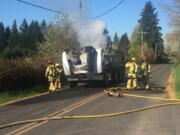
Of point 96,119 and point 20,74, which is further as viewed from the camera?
point 20,74

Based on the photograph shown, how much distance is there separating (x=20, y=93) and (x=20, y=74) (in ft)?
5.83

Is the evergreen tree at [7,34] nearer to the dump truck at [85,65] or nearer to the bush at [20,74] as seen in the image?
the bush at [20,74]

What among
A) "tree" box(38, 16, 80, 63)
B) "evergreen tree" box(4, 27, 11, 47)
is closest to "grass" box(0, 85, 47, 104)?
"tree" box(38, 16, 80, 63)

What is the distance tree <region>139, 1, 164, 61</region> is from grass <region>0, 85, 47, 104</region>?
3557 inches

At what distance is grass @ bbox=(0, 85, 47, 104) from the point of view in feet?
67.3

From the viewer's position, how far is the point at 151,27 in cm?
11819

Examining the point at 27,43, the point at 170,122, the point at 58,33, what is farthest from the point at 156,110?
the point at 27,43

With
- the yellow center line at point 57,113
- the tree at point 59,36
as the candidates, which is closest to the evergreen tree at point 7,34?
the tree at point 59,36

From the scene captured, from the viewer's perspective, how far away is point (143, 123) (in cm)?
1199

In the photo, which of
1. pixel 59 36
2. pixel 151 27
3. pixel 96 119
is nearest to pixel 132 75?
pixel 96 119

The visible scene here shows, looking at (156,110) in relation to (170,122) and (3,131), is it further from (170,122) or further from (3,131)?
(3,131)

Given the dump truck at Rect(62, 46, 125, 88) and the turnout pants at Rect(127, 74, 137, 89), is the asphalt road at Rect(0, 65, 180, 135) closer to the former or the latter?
the turnout pants at Rect(127, 74, 137, 89)

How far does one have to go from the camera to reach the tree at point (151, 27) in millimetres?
117312

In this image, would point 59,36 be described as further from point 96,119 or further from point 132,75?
point 96,119
